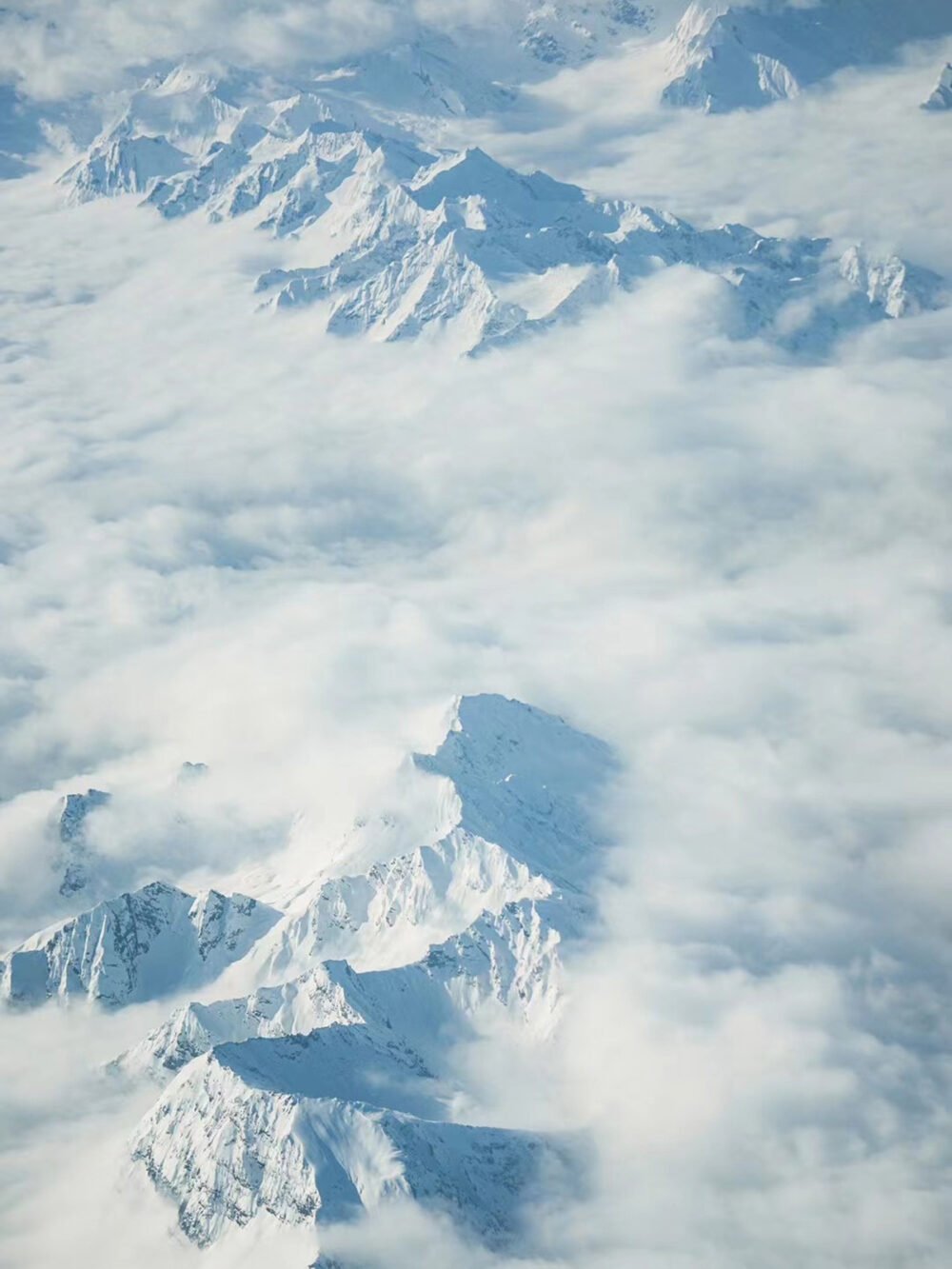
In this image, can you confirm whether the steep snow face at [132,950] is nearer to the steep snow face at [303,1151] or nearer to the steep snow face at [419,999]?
the steep snow face at [419,999]

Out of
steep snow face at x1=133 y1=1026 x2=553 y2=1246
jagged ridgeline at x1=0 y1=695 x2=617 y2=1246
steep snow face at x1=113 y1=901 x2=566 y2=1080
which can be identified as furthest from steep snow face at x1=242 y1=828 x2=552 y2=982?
Result: steep snow face at x1=133 y1=1026 x2=553 y2=1246

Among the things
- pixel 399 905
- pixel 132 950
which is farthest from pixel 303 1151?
pixel 132 950

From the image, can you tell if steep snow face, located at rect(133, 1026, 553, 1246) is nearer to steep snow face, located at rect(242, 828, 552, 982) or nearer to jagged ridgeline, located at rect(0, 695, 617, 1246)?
jagged ridgeline, located at rect(0, 695, 617, 1246)

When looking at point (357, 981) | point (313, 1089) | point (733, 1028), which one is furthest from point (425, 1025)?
point (733, 1028)

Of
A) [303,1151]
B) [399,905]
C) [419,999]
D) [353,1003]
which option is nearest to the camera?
[303,1151]

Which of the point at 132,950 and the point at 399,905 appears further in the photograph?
the point at 132,950

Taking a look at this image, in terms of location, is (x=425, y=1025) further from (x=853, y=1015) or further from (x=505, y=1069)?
(x=853, y=1015)

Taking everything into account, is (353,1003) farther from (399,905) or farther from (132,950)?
(132,950)
